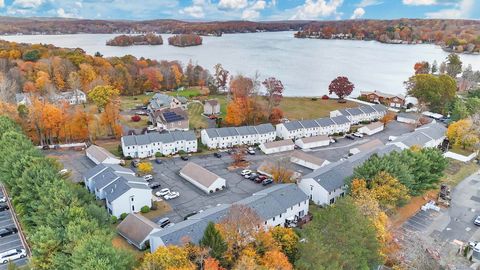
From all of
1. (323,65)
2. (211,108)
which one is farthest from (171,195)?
(323,65)

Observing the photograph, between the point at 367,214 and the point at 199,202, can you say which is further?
the point at 199,202

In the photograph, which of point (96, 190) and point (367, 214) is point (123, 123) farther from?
point (367, 214)

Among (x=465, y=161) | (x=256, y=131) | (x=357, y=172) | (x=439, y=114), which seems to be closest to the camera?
(x=357, y=172)

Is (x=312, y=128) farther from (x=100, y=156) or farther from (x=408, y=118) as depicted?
(x=100, y=156)

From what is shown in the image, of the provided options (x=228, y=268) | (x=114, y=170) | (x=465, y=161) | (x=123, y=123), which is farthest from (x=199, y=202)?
(x=465, y=161)

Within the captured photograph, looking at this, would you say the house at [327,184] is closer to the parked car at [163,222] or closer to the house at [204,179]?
the house at [204,179]

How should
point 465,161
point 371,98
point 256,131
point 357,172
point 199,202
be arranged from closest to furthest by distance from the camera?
point 357,172 → point 199,202 → point 465,161 → point 256,131 → point 371,98

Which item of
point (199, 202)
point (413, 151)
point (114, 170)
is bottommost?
point (199, 202)
